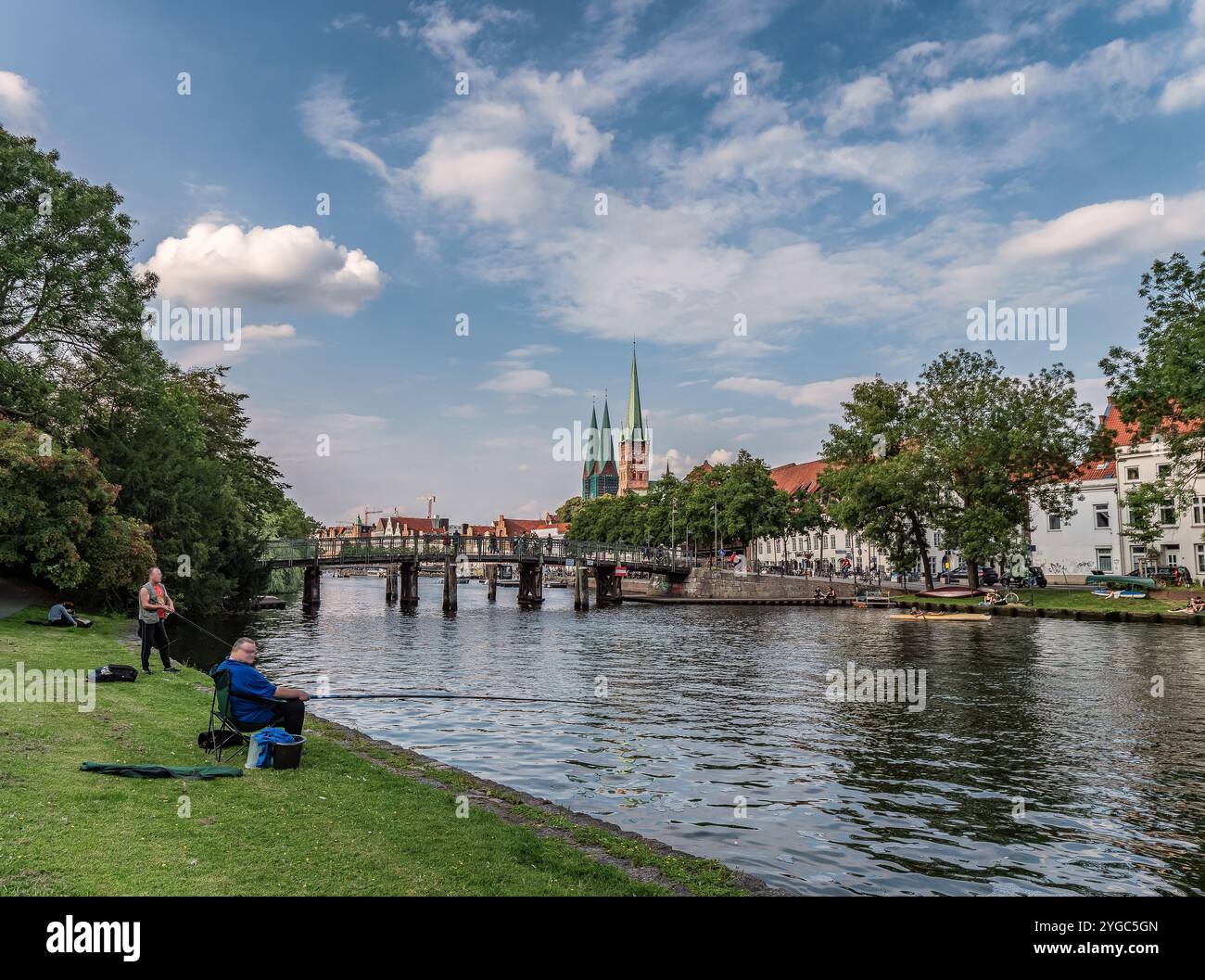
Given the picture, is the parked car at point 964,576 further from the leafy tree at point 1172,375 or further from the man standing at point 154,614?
the man standing at point 154,614

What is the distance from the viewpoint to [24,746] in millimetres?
11195

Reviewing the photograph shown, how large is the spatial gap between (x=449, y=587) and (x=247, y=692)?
72749 mm

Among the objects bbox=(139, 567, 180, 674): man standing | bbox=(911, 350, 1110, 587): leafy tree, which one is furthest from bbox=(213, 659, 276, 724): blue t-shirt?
bbox=(911, 350, 1110, 587): leafy tree

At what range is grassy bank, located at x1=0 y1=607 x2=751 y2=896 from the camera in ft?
24.5

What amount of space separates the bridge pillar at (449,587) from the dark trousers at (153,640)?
196 ft

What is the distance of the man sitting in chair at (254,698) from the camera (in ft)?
41.1

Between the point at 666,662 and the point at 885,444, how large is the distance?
5088cm

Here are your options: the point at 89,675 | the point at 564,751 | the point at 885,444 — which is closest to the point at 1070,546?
the point at 885,444

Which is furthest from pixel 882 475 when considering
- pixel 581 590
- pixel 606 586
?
pixel 606 586

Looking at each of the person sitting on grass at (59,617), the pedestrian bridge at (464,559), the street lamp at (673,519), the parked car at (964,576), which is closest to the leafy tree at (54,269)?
the person sitting on grass at (59,617)

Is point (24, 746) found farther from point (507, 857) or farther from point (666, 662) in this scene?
point (666, 662)

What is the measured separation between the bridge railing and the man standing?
163 feet

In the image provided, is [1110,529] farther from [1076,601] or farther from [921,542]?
[1076,601]

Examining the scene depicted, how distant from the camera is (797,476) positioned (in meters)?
148
